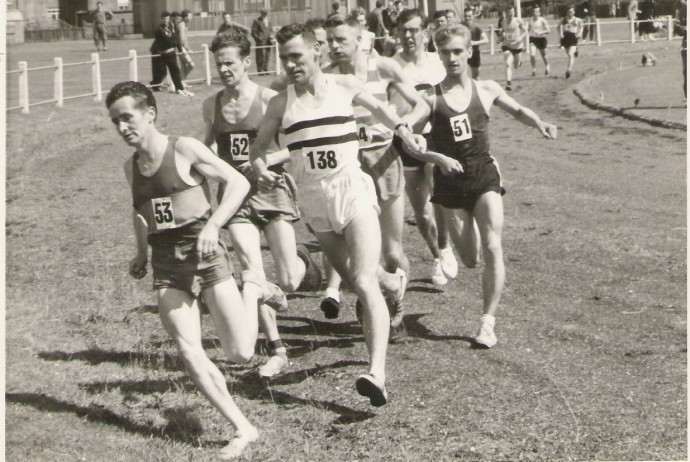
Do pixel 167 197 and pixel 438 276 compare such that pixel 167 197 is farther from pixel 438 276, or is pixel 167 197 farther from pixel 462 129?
pixel 438 276

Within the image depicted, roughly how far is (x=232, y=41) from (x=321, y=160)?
37.6 inches

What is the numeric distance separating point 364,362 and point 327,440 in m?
1.34

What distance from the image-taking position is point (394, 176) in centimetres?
789

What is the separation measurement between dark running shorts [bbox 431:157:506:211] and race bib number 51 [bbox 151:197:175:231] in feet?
7.62

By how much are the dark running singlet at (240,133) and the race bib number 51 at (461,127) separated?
1263 millimetres

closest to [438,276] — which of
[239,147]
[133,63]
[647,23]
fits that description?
[239,147]

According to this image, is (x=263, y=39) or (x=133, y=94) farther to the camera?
(x=263, y=39)

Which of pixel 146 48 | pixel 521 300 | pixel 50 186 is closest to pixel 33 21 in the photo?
pixel 146 48

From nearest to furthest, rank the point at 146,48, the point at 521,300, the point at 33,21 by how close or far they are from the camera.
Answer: the point at 521,300 < the point at 146,48 < the point at 33,21

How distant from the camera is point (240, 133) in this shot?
6.94 meters

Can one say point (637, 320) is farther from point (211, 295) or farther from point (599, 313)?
point (211, 295)

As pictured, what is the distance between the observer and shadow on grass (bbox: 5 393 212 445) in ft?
19.6

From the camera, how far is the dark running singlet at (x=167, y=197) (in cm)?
555

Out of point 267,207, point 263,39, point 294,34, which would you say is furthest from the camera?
point 263,39
